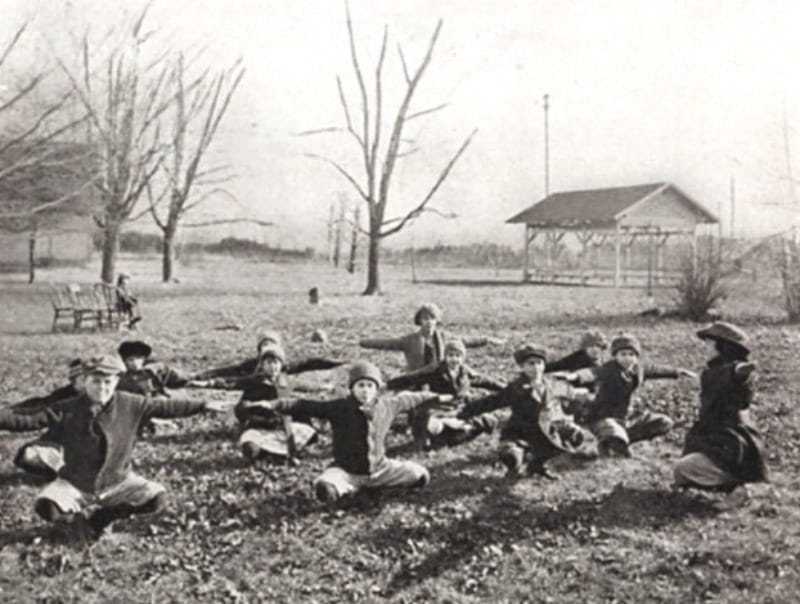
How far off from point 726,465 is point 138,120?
1233 cm

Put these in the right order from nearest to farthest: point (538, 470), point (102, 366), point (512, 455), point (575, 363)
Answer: point (102, 366) < point (512, 455) < point (538, 470) < point (575, 363)

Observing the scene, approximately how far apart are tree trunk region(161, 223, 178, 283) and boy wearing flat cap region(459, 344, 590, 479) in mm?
9981

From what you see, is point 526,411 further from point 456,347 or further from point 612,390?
point 456,347

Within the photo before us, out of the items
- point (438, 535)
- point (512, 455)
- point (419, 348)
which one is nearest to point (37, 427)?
point (438, 535)

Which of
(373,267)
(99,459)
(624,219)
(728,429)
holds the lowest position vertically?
(99,459)

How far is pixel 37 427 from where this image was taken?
14.8 ft

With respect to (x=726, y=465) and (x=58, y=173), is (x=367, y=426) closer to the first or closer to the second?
(x=726, y=465)

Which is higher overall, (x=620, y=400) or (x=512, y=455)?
(x=620, y=400)

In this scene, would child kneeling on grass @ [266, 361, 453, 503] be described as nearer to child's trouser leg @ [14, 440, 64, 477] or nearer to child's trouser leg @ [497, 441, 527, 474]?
child's trouser leg @ [497, 441, 527, 474]

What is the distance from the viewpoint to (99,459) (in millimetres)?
4129

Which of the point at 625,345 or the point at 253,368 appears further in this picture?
the point at 253,368

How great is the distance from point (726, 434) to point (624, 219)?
16.5 metres

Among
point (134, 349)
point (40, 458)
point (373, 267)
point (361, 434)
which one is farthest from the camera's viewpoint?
point (373, 267)

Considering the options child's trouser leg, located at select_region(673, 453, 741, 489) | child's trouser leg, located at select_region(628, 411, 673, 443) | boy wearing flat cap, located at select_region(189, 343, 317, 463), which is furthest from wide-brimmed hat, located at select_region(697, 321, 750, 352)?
boy wearing flat cap, located at select_region(189, 343, 317, 463)
